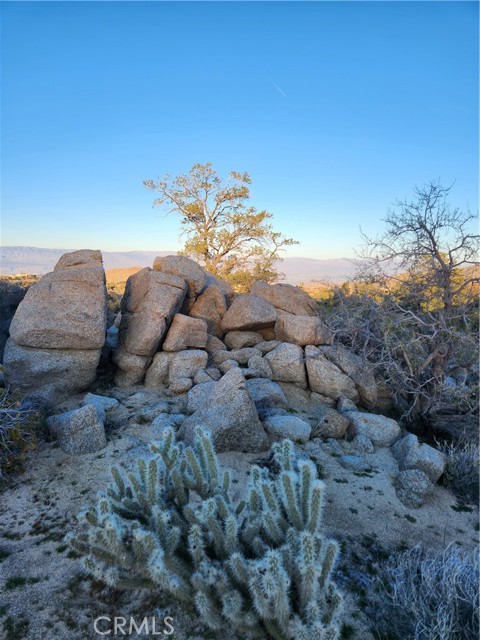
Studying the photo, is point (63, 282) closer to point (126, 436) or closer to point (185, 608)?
point (126, 436)

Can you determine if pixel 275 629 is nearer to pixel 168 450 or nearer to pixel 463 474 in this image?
pixel 168 450

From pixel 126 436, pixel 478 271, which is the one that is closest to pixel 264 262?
pixel 478 271

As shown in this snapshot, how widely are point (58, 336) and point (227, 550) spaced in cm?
776

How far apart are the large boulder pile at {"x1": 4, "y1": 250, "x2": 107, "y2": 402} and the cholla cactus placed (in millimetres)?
6087

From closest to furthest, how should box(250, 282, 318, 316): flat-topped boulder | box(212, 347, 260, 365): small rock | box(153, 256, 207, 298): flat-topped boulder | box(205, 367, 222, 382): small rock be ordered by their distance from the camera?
box(205, 367, 222, 382): small rock
box(212, 347, 260, 365): small rock
box(153, 256, 207, 298): flat-topped boulder
box(250, 282, 318, 316): flat-topped boulder

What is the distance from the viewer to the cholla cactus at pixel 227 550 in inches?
148

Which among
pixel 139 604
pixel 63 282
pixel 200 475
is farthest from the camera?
pixel 63 282

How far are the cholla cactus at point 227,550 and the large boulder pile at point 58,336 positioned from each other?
6.09 m

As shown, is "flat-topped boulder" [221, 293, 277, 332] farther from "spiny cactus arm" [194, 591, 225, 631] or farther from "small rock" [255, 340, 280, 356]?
"spiny cactus arm" [194, 591, 225, 631]

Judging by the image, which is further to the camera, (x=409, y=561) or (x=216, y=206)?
(x=216, y=206)

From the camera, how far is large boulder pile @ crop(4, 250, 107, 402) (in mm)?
10133

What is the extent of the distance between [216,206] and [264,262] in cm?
576

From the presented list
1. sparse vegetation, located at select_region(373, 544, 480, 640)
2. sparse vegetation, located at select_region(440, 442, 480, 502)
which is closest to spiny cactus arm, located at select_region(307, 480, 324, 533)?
sparse vegetation, located at select_region(373, 544, 480, 640)

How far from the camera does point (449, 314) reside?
10.1 m
